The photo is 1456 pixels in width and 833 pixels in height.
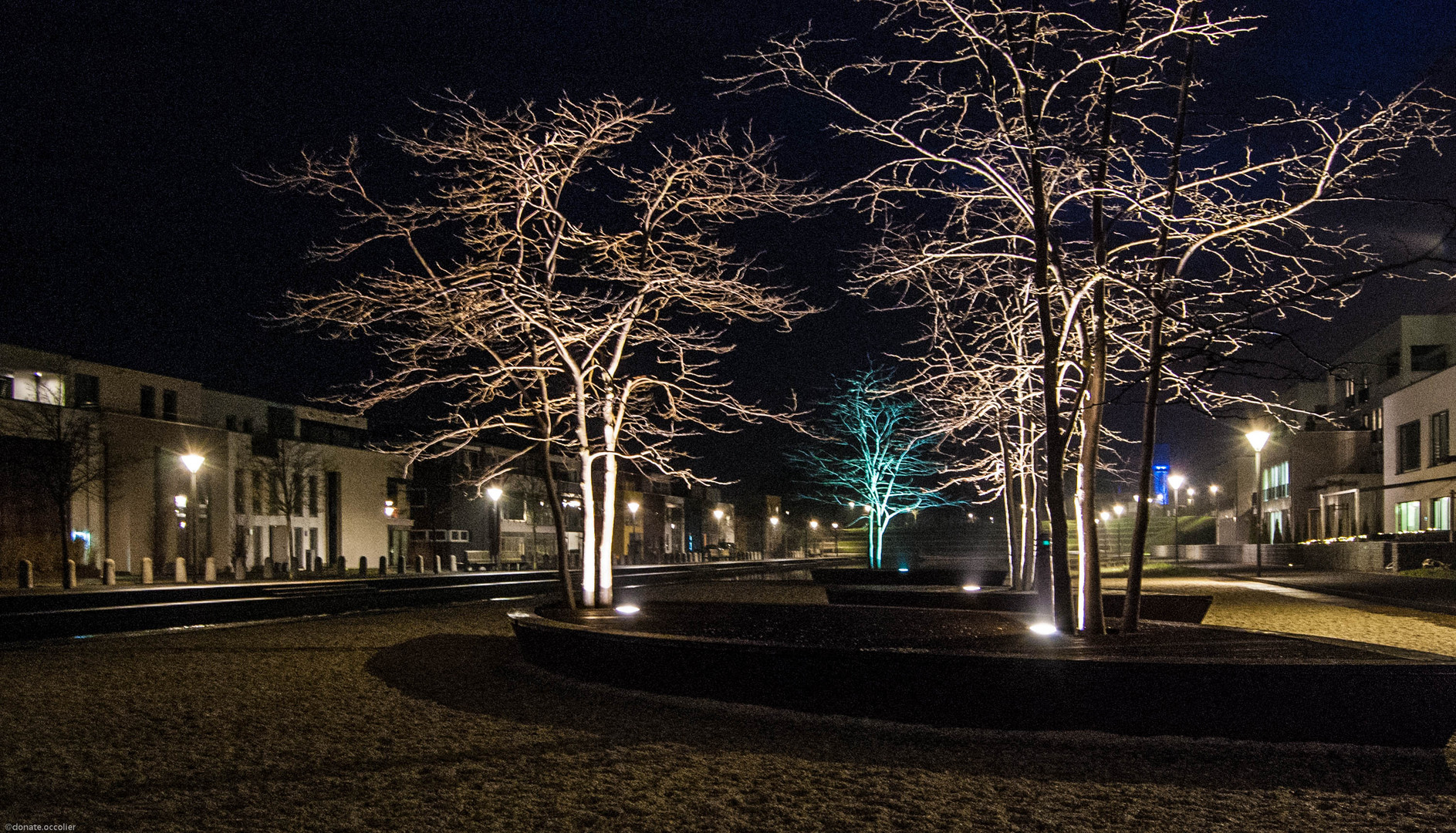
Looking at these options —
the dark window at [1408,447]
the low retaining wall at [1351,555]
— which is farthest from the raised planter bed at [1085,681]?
the dark window at [1408,447]

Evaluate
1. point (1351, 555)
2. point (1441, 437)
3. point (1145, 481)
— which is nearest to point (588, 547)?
point (1145, 481)

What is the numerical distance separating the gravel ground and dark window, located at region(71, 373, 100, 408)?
4327cm

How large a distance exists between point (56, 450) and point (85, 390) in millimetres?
11001

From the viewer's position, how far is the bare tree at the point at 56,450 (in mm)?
40594

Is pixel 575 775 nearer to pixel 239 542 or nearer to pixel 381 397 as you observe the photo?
pixel 381 397

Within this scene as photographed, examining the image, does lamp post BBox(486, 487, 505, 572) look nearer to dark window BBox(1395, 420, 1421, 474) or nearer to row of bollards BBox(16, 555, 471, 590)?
row of bollards BBox(16, 555, 471, 590)

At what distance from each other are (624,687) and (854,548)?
304 feet

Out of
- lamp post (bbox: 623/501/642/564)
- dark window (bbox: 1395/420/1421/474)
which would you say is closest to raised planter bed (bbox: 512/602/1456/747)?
dark window (bbox: 1395/420/1421/474)

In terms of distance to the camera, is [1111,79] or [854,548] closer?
[1111,79]

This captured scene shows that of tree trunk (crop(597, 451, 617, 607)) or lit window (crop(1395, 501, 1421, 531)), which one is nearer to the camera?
tree trunk (crop(597, 451, 617, 607))

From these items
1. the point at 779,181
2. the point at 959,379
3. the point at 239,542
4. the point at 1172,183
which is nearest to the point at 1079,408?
the point at 1172,183

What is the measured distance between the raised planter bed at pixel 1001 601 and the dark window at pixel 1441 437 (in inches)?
1173

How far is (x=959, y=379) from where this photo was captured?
866 inches

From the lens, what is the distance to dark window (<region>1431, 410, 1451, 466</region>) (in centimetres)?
4406
